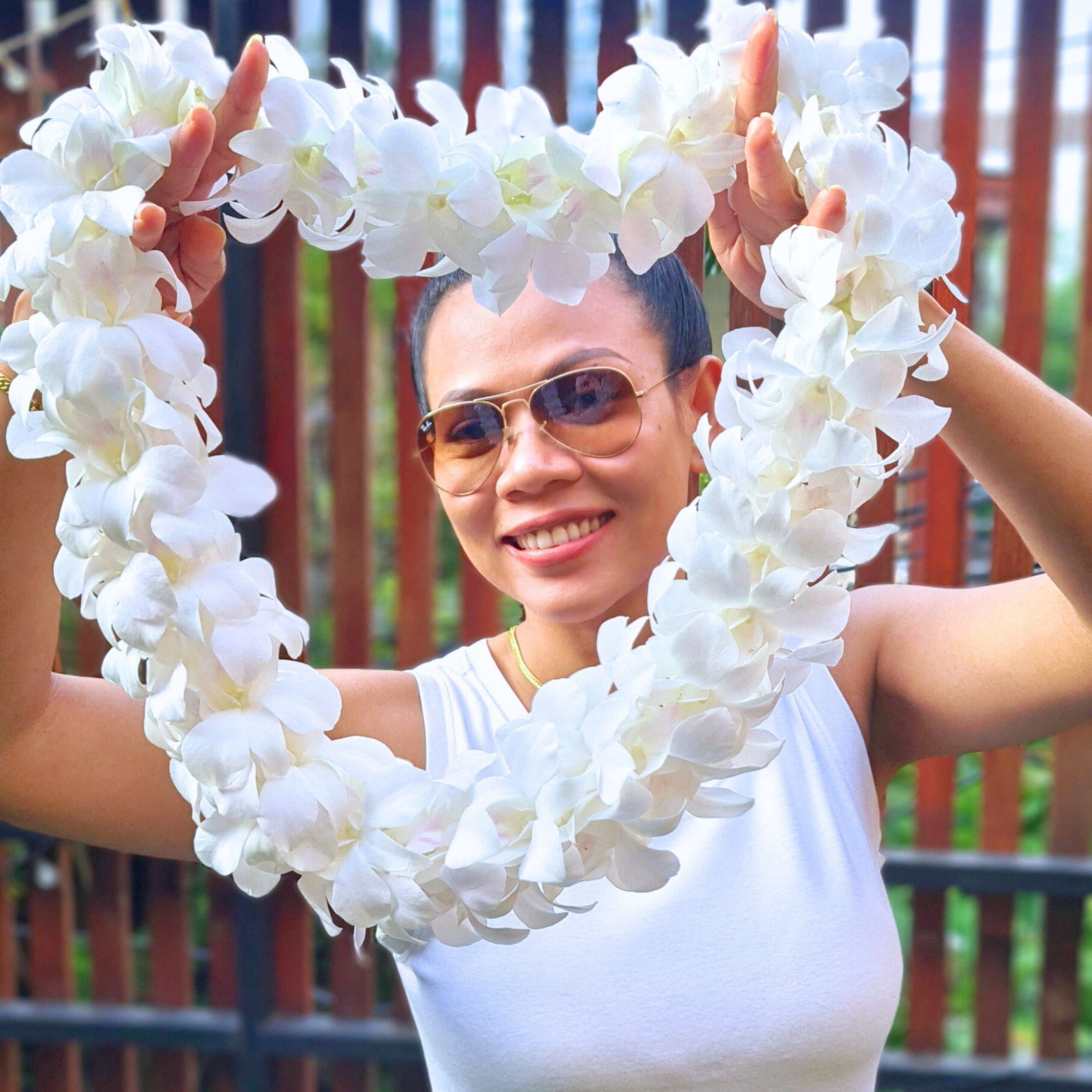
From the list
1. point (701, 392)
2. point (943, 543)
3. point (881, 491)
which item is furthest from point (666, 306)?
point (943, 543)

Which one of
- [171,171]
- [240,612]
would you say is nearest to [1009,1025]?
[240,612]

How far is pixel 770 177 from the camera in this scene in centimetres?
75

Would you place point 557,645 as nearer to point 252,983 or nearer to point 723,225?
point 723,225

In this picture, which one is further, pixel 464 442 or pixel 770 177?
pixel 464 442

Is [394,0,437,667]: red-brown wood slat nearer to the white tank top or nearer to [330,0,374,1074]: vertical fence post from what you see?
[330,0,374,1074]: vertical fence post

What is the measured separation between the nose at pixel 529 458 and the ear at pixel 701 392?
14 centimetres

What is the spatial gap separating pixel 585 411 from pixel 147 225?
13.9 inches

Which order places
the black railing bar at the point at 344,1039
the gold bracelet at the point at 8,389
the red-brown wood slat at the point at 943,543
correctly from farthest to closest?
1. the black railing bar at the point at 344,1039
2. the red-brown wood slat at the point at 943,543
3. the gold bracelet at the point at 8,389

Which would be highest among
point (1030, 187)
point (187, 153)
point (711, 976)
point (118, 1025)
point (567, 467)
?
point (1030, 187)

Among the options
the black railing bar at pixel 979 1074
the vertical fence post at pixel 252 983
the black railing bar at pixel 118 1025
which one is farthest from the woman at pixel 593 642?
the black railing bar at pixel 118 1025

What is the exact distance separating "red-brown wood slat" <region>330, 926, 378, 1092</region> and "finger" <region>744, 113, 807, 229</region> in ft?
5.37

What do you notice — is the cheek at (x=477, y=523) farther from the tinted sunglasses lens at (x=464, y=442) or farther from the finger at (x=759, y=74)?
the finger at (x=759, y=74)

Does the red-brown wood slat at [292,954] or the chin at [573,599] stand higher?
the chin at [573,599]

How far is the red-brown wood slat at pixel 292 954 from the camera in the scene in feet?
6.93
